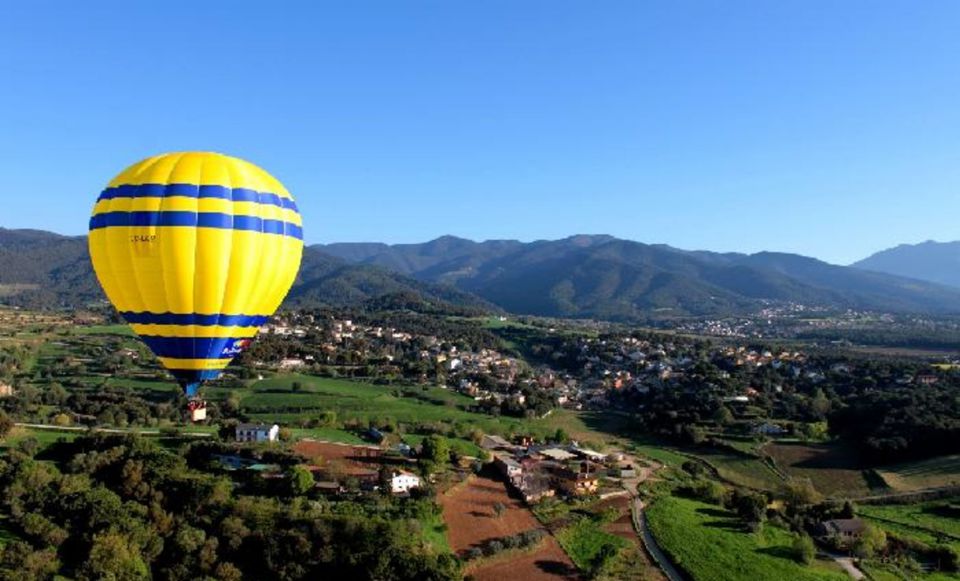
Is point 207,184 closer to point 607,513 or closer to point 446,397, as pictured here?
point 607,513

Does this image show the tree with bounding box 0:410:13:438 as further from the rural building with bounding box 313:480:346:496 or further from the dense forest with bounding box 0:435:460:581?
the rural building with bounding box 313:480:346:496

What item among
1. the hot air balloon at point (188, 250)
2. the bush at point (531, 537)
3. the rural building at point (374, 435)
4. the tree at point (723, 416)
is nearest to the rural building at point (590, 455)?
the rural building at point (374, 435)

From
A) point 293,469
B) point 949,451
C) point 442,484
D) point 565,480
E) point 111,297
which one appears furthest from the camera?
point 949,451

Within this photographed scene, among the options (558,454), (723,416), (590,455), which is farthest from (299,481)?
(723,416)

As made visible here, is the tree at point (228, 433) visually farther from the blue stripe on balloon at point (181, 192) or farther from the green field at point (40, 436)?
the blue stripe on balloon at point (181, 192)

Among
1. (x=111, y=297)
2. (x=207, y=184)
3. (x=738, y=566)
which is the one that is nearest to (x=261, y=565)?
(x=111, y=297)

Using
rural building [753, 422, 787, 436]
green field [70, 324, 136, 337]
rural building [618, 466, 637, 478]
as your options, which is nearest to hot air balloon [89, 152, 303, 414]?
rural building [618, 466, 637, 478]
